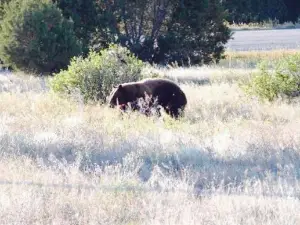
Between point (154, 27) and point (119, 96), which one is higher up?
point (119, 96)

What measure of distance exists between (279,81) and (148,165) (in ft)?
22.2

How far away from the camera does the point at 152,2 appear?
25.0 metres

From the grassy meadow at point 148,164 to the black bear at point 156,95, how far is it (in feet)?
0.99

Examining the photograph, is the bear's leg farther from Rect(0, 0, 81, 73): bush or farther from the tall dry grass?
Rect(0, 0, 81, 73): bush

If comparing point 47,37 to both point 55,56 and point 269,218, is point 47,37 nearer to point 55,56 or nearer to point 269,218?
point 55,56

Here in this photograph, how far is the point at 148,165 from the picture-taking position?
834cm

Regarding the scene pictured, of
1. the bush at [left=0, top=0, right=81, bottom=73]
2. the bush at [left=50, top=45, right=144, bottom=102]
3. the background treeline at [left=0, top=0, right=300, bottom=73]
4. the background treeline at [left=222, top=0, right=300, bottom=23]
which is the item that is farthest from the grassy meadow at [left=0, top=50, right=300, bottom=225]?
the background treeline at [left=222, top=0, right=300, bottom=23]

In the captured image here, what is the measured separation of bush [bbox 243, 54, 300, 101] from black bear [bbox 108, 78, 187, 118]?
2324mm

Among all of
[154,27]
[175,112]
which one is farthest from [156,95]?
[154,27]

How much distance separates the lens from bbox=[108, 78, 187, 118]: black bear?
41.9ft

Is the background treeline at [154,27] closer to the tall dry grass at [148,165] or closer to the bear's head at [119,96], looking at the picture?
the bear's head at [119,96]

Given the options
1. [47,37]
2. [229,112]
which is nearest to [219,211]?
Answer: [229,112]

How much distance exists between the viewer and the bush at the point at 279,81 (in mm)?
14328

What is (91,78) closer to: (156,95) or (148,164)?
(156,95)
